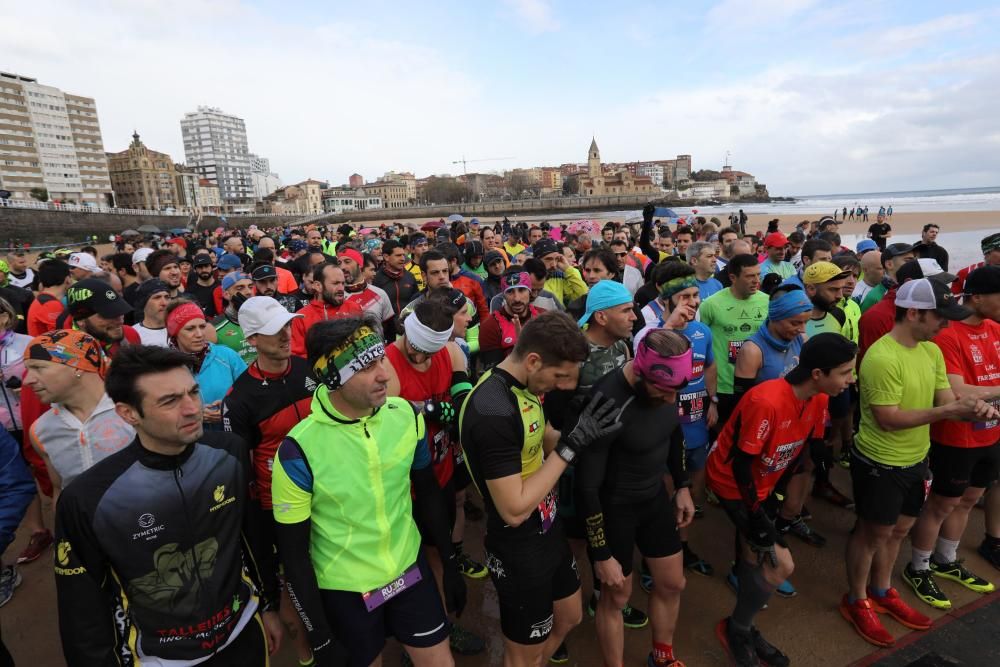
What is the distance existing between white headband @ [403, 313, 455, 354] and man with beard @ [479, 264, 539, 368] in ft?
4.48

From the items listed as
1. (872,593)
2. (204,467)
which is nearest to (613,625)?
(872,593)

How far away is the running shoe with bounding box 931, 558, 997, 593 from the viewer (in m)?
3.71

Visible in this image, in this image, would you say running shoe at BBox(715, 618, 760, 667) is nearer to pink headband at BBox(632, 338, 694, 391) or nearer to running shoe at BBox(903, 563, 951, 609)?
running shoe at BBox(903, 563, 951, 609)

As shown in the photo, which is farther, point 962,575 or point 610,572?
point 962,575

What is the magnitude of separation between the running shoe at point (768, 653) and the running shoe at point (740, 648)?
30 mm

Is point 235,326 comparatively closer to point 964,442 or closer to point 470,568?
point 470,568

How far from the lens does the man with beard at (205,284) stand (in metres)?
7.21

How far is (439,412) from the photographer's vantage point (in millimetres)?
3232

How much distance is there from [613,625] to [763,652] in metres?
1.08

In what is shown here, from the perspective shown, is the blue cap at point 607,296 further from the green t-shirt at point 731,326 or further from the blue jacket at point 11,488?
the blue jacket at point 11,488

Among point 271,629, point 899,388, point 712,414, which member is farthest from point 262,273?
point 899,388

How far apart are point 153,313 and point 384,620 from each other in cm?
375

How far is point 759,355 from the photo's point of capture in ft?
12.6

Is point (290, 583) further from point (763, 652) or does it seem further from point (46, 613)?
point (46, 613)
